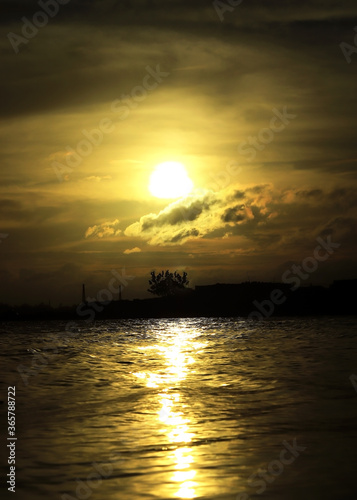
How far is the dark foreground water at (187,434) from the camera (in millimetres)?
9992

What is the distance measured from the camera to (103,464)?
11.4 m

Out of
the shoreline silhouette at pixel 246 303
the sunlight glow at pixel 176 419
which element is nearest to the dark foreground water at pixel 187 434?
the sunlight glow at pixel 176 419

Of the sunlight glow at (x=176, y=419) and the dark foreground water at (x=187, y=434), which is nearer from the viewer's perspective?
the dark foreground water at (x=187, y=434)

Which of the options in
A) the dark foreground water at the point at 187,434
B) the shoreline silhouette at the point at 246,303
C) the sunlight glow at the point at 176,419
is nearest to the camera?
the dark foreground water at the point at 187,434

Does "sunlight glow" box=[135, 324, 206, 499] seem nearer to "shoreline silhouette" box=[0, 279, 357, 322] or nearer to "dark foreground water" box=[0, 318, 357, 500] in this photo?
"dark foreground water" box=[0, 318, 357, 500]

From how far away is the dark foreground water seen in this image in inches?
393

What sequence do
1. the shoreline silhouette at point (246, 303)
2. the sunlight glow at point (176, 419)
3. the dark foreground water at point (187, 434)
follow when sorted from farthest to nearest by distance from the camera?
1. the shoreline silhouette at point (246, 303)
2. the sunlight glow at point (176, 419)
3. the dark foreground water at point (187, 434)

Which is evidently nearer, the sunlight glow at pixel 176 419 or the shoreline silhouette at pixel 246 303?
the sunlight glow at pixel 176 419

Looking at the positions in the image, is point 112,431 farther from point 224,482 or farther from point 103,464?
point 224,482

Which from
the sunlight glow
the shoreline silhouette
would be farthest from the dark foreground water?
the shoreline silhouette

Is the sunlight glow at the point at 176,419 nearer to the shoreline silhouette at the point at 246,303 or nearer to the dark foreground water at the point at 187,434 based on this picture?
the dark foreground water at the point at 187,434

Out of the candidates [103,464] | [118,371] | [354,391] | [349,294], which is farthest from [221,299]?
[103,464]

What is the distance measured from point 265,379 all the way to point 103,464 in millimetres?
13078

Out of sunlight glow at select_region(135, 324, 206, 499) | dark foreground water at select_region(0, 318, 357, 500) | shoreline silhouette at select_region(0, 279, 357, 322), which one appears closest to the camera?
dark foreground water at select_region(0, 318, 357, 500)
